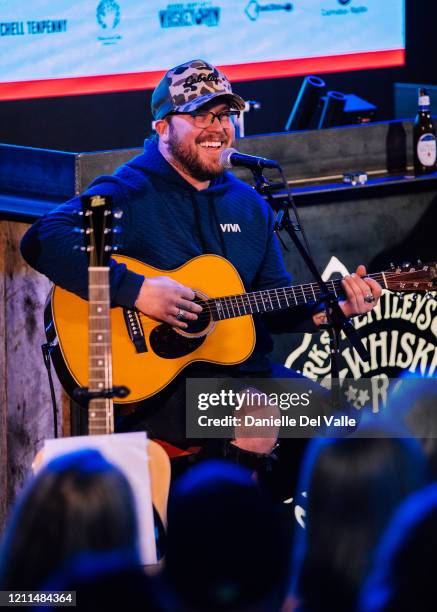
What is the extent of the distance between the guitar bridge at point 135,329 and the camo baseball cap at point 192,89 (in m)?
0.89

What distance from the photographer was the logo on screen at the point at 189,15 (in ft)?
20.4

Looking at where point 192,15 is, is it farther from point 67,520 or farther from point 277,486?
point 67,520

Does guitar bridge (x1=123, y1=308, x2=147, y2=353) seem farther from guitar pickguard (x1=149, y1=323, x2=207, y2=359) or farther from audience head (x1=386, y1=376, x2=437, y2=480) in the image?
audience head (x1=386, y1=376, x2=437, y2=480)

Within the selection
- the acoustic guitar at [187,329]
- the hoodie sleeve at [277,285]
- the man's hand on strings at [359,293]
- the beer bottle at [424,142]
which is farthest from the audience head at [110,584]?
the beer bottle at [424,142]

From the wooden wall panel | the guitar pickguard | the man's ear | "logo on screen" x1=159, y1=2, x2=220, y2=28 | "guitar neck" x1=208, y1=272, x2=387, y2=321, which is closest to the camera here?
the guitar pickguard

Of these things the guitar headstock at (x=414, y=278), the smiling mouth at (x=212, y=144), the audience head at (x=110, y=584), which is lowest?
the guitar headstock at (x=414, y=278)

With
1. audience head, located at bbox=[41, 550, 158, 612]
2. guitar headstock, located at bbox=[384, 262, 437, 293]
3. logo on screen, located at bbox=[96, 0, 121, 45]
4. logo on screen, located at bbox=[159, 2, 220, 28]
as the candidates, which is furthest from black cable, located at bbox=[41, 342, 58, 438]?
logo on screen, located at bbox=[159, 2, 220, 28]

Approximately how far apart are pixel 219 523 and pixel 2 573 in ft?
1.36

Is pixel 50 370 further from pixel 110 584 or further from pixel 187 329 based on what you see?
pixel 110 584

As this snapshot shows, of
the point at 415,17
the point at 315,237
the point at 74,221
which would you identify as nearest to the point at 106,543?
the point at 74,221

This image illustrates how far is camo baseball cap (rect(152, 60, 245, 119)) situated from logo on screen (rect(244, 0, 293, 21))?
237cm

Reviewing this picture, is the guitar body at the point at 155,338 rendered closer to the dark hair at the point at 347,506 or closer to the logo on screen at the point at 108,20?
the dark hair at the point at 347,506

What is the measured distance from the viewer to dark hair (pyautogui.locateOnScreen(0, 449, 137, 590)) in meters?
1.64

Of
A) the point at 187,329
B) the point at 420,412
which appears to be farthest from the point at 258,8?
the point at 420,412
